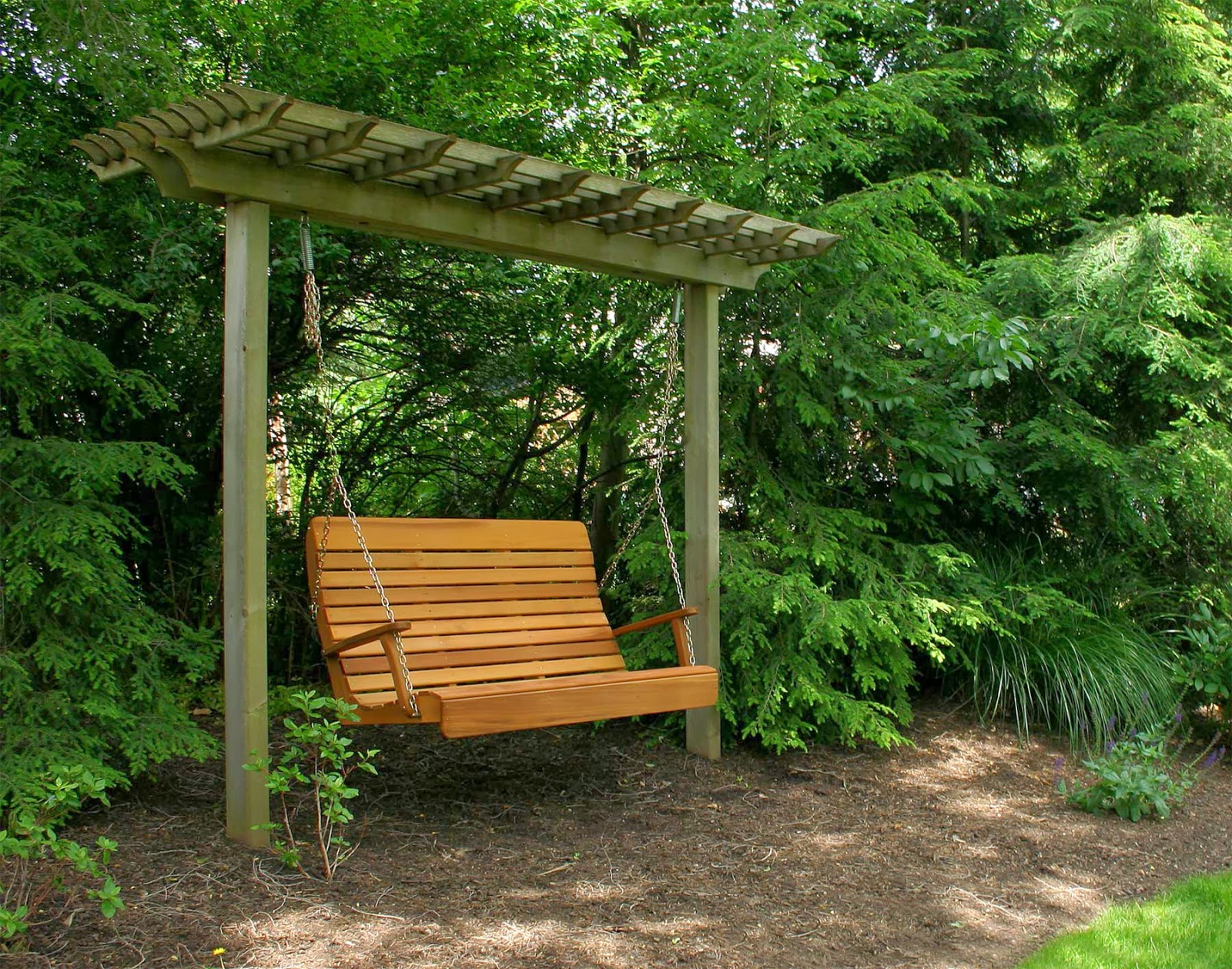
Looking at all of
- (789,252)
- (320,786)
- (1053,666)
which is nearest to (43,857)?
(320,786)

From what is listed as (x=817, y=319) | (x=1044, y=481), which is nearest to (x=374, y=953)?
(x=817, y=319)

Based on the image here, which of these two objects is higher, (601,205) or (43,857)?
(601,205)

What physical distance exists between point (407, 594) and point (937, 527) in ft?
10.3

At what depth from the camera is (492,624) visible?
15.1 ft

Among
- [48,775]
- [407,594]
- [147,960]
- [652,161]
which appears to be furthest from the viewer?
[652,161]

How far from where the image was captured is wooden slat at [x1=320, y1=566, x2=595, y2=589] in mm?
4254

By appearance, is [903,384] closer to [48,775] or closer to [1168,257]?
[1168,257]

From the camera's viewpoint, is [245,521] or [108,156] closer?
[245,521]

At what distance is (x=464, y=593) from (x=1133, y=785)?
8.97 ft

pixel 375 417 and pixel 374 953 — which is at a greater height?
pixel 375 417

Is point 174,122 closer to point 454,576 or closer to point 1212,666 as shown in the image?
point 454,576

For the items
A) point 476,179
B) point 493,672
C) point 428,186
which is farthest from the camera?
point 493,672

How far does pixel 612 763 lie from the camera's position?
4906 mm

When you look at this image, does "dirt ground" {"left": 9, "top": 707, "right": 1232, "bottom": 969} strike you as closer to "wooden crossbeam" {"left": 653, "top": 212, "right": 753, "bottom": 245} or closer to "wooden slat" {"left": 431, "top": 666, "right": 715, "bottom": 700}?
"wooden slat" {"left": 431, "top": 666, "right": 715, "bottom": 700}
